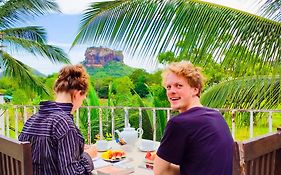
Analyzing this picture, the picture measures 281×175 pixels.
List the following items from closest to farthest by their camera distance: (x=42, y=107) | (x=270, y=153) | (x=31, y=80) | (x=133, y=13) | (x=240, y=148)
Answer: (x=240, y=148) < (x=270, y=153) < (x=42, y=107) < (x=133, y=13) < (x=31, y=80)

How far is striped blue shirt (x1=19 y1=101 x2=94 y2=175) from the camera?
1.67 m

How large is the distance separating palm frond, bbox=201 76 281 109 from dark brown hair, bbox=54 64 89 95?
2196 millimetres

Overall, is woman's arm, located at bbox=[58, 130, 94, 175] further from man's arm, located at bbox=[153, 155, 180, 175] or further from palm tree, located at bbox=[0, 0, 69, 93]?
palm tree, located at bbox=[0, 0, 69, 93]

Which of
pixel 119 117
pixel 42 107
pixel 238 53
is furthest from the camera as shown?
pixel 119 117

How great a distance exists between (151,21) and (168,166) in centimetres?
213

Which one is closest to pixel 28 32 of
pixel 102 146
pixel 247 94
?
pixel 247 94

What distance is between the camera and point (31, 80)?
7766 millimetres

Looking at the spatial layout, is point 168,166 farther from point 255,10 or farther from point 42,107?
point 255,10

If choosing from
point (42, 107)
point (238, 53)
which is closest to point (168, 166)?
point (42, 107)

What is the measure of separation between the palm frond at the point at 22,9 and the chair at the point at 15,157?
6723mm

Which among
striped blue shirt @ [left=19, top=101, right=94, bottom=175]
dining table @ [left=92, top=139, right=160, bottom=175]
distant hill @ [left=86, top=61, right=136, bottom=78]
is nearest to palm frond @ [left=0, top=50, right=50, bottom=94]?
distant hill @ [left=86, top=61, right=136, bottom=78]

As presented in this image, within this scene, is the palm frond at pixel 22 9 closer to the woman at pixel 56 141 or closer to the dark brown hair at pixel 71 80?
the dark brown hair at pixel 71 80

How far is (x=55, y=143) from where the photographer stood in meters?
1.69

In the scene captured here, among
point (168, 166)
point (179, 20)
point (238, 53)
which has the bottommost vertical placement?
point (168, 166)
